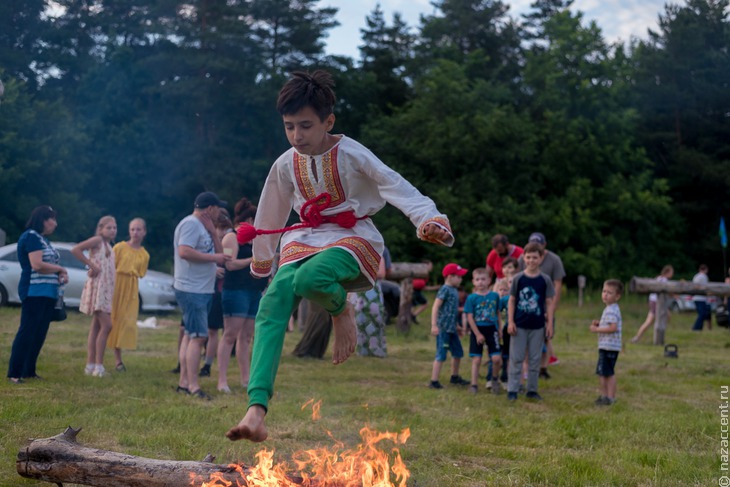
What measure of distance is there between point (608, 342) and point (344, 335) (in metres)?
4.62

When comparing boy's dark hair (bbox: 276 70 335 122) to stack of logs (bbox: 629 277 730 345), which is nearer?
boy's dark hair (bbox: 276 70 335 122)

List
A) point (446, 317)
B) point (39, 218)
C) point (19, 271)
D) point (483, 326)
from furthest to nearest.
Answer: point (19, 271) → point (446, 317) → point (483, 326) → point (39, 218)

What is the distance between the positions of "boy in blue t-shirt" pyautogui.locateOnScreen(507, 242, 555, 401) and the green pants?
4.69 metres

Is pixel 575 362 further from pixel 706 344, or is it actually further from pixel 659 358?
pixel 706 344

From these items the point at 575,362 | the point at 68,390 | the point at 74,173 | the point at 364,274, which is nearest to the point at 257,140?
the point at 74,173

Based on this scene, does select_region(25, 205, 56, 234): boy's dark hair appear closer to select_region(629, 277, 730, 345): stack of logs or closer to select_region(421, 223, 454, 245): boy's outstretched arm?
select_region(421, 223, 454, 245): boy's outstretched arm

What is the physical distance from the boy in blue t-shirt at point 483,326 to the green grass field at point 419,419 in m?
0.29

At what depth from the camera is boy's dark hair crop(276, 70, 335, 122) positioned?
4363 mm

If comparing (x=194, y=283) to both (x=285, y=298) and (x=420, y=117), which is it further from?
(x=420, y=117)

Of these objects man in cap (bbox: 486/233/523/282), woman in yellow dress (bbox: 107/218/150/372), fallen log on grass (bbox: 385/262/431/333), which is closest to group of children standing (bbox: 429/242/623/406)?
man in cap (bbox: 486/233/523/282)

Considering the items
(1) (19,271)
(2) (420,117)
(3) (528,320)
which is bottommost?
(1) (19,271)

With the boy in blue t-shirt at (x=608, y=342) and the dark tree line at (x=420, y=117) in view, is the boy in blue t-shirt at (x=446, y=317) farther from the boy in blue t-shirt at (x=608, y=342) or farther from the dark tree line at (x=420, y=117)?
the dark tree line at (x=420, y=117)

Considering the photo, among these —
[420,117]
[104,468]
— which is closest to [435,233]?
[104,468]

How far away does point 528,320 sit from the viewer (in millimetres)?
8844
